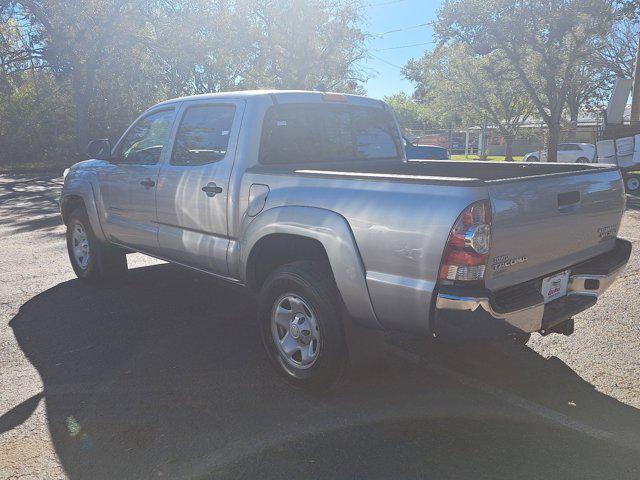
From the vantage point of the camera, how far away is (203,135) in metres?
4.47

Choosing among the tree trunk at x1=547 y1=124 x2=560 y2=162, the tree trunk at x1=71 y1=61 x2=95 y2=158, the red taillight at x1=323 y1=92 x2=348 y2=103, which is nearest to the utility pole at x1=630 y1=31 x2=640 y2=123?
the tree trunk at x1=547 y1=124 x2=560 y2=162

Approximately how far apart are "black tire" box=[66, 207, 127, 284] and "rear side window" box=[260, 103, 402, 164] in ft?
8.82

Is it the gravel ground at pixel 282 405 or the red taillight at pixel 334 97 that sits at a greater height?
the red taillight at pixel 334 97

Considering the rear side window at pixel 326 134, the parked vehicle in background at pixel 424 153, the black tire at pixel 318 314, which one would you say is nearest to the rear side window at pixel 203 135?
the rear side window at pixel 326 134

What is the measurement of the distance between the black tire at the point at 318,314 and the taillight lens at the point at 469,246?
786 mm

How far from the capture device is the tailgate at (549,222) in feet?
9.48

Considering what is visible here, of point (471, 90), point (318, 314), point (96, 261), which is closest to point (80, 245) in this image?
point (96, 261)

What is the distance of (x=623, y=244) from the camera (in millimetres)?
4023

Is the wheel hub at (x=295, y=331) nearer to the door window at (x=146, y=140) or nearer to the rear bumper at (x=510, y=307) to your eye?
the rear bumper at (x=510, y=307)

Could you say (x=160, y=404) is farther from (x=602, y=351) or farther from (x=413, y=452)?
(x=602, y=351)

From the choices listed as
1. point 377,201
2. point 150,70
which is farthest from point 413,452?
point 150,70

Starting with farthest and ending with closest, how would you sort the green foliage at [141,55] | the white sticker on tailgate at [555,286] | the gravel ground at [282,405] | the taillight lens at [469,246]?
the green foliage at [141,55] < the white sticker on tailgate at [555,286] < the gravel ground at [282,405] < the taillight lens at [469,246]

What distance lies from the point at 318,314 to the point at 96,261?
11.5ft

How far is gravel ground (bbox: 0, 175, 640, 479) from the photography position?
9.30 ft
